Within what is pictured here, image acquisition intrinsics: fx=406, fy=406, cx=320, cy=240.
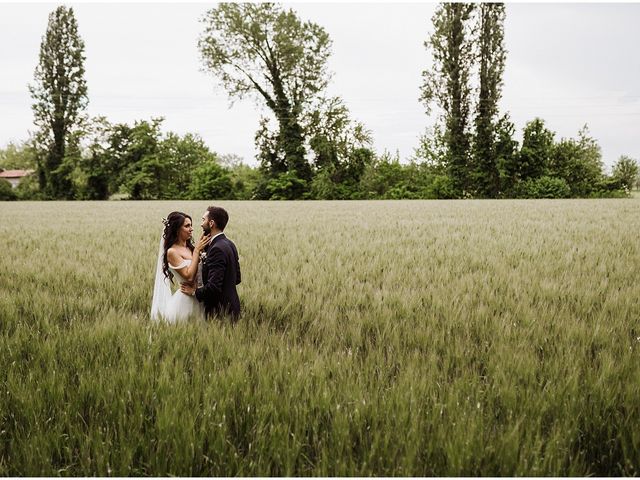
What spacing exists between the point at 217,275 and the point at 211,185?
42.3m

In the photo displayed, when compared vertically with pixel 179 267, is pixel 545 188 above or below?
above

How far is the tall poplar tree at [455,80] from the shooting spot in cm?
3931

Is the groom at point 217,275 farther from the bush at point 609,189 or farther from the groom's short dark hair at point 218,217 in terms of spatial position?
the bush at point 609,189

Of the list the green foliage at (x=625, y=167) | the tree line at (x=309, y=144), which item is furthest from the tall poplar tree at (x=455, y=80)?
the green foliage at (x=625, y=167)

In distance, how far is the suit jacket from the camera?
3590 mm

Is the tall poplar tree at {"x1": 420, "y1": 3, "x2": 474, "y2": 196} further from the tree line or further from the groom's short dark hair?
the groom's short dark hair

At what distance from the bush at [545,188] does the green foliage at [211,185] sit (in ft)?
96.5

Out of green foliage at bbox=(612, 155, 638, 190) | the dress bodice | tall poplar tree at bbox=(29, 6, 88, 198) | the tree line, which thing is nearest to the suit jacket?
the dress bodice

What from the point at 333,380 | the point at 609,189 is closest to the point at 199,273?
the point at 333,380

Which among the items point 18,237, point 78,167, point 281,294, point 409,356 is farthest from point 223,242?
point 78,167

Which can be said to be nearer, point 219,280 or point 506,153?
point 219,280

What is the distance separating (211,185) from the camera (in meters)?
44.0

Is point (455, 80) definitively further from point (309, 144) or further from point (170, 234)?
point (170, 234)

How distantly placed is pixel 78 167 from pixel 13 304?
163 ft
